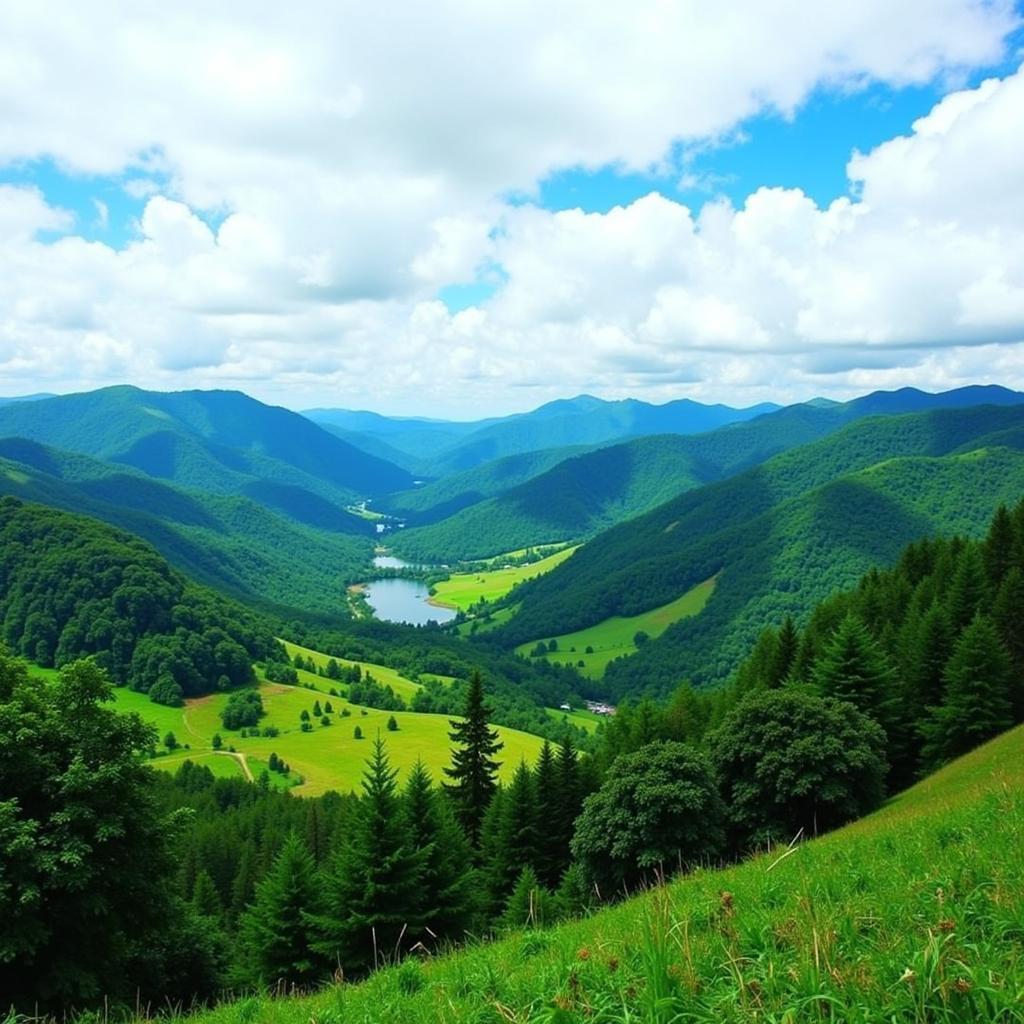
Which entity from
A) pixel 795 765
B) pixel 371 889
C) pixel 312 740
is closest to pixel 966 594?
pixel 795 765

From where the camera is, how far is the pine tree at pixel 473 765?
4562 centimetres

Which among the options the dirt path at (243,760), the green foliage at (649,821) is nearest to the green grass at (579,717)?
the dirt path at (243,760)

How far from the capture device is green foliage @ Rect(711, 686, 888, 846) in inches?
1276

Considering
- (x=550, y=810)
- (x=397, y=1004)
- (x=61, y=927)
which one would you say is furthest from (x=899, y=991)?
(x=550, y=810)

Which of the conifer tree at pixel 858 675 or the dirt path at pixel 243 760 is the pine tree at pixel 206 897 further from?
the dirt path at pixel 243 760

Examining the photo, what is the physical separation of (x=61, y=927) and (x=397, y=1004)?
16776 mm

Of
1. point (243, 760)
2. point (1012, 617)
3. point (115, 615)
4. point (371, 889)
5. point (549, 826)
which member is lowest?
point (243, 760)

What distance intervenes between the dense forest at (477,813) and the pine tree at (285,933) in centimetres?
7

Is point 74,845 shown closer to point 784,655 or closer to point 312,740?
point 784,655

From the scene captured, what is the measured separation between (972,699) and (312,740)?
10508 centimetres

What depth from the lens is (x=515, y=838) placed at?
38.8 metres

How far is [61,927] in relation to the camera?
61.1ft

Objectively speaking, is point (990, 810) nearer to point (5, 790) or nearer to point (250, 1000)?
point (250, 1000)

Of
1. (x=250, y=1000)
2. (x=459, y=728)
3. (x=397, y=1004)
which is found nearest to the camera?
(x=397, y=1004)
